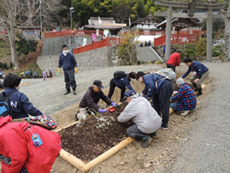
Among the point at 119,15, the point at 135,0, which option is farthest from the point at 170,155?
the point at 135,0

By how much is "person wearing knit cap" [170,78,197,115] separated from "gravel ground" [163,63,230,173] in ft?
0.98

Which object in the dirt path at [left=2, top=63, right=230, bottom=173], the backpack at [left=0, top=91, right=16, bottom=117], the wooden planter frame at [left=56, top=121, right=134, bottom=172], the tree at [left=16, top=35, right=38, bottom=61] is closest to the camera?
the backpack at [left=0, top=91, right=16, bottom=117]

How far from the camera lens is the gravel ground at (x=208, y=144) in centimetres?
231

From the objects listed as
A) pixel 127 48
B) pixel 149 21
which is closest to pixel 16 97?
pixel 127 48

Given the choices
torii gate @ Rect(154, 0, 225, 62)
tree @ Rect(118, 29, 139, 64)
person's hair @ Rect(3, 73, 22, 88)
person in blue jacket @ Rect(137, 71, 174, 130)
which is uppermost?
torii gate @ Rect(154, 0, 225, 62)

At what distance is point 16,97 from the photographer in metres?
2.50

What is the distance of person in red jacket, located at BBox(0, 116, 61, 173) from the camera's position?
1.56 metres

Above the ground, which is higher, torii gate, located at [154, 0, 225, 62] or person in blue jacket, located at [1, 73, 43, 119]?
torii gate, located at [154, 0, 225, 62]

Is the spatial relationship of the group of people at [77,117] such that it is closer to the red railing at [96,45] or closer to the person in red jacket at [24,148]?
the person in red jacket at [24,148]

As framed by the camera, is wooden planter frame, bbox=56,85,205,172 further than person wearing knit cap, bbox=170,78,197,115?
No

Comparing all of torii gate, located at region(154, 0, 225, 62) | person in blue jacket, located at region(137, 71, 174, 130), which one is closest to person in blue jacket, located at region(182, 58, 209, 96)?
person in blue jacket, located at region(137, 71, 174, 130)

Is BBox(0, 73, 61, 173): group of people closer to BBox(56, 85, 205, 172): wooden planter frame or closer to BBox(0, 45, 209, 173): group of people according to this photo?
BBox(0, 45, 209, 173): group of people

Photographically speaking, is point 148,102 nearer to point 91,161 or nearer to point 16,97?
point 91,161

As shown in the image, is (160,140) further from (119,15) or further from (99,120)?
(119,15)
